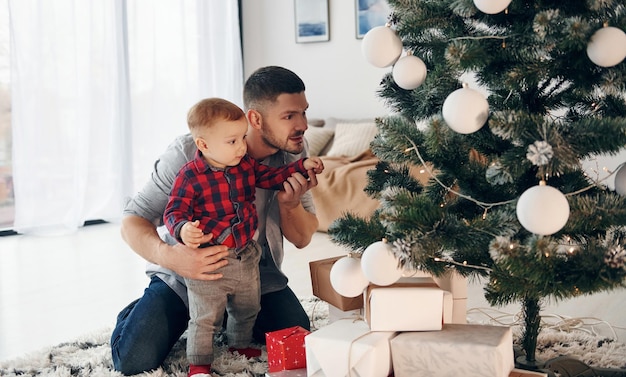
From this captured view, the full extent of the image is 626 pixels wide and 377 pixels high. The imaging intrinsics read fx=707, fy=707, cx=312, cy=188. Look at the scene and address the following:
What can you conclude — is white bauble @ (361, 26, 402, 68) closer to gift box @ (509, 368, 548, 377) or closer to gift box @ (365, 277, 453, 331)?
gift box @ (365, 277, 453, 331)

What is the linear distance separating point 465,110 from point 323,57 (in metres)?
4.46

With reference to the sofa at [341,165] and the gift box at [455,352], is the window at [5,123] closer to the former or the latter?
the sofa at [341,165]

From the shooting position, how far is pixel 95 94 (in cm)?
481

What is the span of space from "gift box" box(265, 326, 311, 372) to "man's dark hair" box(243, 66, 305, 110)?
0.71 m

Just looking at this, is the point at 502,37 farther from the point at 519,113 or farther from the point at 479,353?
the point at 479,353

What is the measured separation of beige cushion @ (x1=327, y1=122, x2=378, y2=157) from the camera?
4.92m

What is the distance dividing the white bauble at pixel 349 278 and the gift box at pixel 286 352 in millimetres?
295

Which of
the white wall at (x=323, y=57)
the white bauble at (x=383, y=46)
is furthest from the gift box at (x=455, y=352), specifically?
the white wall at (x=323, y=57)

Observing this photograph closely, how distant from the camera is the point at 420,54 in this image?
5.65 ft

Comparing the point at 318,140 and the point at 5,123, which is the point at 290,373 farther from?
the point at 5,123

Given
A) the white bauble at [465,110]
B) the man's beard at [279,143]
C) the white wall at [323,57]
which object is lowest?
the man's beard at [279,143]

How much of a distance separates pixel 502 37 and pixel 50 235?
12.1 ft

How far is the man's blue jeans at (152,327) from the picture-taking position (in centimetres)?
203

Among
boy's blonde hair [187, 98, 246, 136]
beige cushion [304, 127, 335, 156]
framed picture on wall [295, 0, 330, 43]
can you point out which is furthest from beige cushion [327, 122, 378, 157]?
boy's blonde hair [187, 98, 246, 136]
